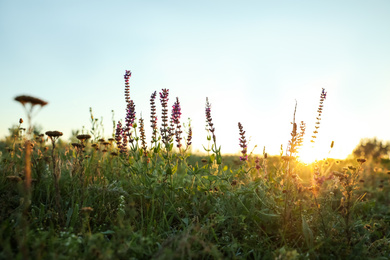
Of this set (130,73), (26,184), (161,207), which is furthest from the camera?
(130,73)

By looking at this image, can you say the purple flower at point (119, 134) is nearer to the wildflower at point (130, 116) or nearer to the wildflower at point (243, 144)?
the wildflower at point (130, 116)

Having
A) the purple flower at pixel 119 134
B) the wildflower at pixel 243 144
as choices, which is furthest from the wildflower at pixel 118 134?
the wildflower at pixel 243 144

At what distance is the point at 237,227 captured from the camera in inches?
140

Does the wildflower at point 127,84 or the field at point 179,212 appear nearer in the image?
the field at point 179,212

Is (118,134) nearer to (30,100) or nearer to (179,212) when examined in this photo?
(179,212)

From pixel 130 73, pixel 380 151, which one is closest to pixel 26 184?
pixel 130 73

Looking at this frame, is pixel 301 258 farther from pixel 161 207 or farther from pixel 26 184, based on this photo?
pixel 26 184

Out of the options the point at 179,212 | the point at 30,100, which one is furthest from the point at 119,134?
the point at 30,100

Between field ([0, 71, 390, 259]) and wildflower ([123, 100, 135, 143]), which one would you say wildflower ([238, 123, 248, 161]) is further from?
wildflower ([123, 100, 135, 143])

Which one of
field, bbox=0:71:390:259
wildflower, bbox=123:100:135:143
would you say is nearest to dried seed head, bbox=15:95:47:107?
field, bbox=0:71:390:259

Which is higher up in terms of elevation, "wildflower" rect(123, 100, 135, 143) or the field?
"wildflower" rect(123, 100, 135, 143)

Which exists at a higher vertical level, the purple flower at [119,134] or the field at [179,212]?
the purple flower at [119,134]

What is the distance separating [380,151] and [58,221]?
67.7 feet

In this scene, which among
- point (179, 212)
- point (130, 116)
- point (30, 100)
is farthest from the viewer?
point (130, 116)
